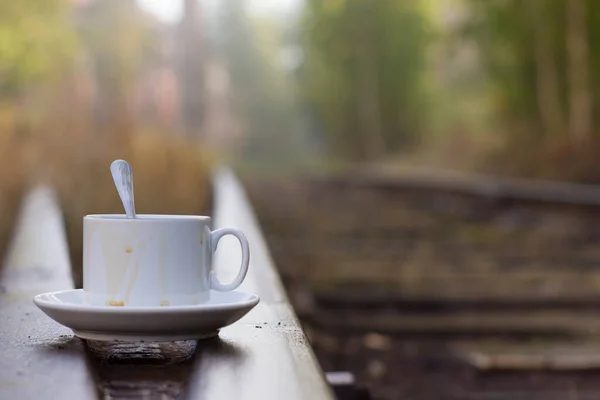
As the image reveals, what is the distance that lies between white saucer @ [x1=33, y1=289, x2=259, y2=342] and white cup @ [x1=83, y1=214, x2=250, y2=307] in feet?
0.09

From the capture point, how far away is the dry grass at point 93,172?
3680 mm

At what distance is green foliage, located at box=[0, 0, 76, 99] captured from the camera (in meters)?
9.90

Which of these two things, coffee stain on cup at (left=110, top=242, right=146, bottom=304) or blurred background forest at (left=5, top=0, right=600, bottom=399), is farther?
blurred background forest at (left=5, top=0, right=600, bottom=399)

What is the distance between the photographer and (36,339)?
41.7 inches

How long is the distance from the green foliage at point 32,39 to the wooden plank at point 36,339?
313 inches

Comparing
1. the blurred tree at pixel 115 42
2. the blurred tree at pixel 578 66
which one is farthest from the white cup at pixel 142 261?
the blurred tree at pixel 578 66

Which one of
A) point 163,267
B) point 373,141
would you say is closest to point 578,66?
point 373,141

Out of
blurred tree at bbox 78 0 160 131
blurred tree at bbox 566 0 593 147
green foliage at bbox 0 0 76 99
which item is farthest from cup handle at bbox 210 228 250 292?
blurred tree at bbox 566 0 593 147

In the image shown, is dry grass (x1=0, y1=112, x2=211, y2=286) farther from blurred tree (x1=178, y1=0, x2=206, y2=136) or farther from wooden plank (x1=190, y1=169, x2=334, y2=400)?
blurred tree (x1=178, y1=0, x2=206, y2=136)

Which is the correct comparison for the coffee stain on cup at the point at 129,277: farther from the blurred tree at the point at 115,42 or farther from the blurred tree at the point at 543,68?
the blurred tree at the point at 543,68

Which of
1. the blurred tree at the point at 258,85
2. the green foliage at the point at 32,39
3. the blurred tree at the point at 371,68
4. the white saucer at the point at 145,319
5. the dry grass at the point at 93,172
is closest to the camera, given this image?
the white saucer at the point at 145,319

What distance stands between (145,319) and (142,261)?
0.06 meters

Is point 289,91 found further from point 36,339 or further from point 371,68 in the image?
point 36,339

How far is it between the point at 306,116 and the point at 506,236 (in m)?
28.0
